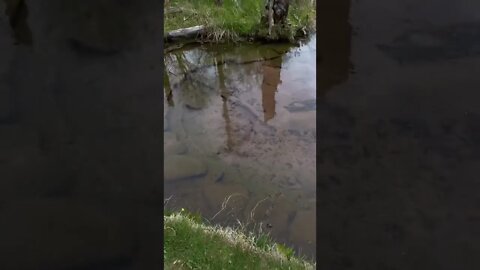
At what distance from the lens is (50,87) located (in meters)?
1.13

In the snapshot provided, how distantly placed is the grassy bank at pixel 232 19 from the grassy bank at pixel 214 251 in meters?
4.05

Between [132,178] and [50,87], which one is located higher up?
[50,87]

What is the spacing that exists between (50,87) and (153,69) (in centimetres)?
18
